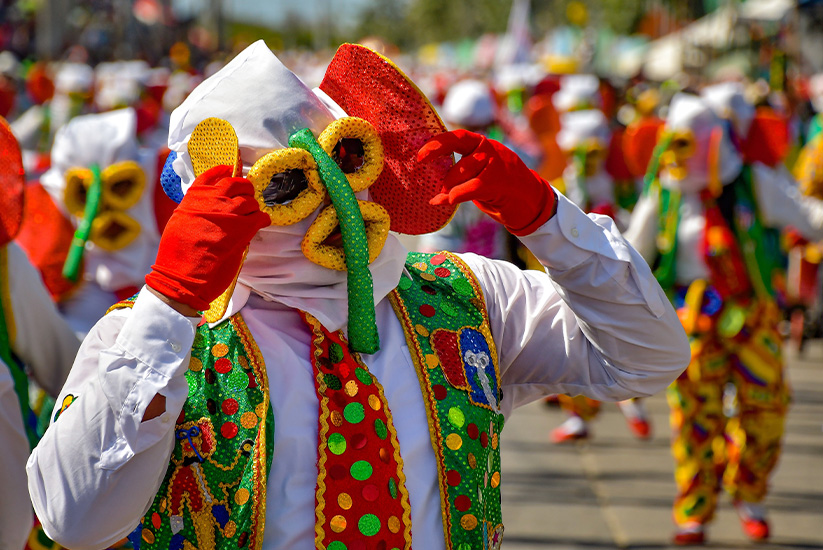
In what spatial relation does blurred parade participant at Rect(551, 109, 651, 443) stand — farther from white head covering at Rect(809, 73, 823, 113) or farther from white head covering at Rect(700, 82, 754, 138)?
white head covering at Rect(809, 73, 823, 113)

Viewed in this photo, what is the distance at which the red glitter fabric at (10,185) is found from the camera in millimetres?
2443

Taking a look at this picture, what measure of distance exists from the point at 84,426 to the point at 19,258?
1252 millimetres

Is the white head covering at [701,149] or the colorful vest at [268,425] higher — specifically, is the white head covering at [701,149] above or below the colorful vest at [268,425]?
below

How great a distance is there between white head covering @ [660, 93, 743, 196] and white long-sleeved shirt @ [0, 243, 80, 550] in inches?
115

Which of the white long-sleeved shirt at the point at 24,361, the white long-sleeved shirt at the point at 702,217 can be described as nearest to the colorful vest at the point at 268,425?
the white long-sleeved shirt at the point at 24,361

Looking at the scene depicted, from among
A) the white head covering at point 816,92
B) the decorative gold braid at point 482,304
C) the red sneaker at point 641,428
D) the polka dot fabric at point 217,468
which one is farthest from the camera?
the white head covering at point 816,92

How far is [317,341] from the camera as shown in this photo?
5.90 ft

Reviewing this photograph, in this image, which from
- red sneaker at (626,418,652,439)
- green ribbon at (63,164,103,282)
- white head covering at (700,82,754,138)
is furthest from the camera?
red sneaker at (626,418,652,439)

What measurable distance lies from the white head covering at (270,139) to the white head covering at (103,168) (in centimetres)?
177

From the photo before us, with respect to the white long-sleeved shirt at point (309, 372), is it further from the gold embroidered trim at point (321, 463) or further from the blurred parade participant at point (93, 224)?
the blurred parade participant at point (93, 224)

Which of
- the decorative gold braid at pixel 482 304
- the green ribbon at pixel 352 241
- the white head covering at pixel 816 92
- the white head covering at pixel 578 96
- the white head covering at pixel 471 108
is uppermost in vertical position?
the green ribbon at pixel 352 241

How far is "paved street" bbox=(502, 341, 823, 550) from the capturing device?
15.4ft

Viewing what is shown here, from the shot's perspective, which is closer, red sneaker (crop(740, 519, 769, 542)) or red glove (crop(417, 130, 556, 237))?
red glove (crop(417, 130, 556, 237))

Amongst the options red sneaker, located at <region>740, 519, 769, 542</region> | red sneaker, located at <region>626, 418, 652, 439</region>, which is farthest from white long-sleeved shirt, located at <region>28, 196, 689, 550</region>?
red sneaker, located at <region>626, 418, 652, 439</region>
